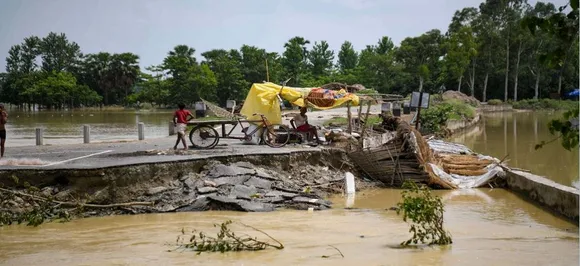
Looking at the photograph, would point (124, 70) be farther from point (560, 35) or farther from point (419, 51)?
point (560, 35)

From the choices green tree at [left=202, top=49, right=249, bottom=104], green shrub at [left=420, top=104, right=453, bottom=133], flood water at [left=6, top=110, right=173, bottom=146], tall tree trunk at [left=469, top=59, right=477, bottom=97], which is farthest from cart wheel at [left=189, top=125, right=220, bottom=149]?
tall tree trunk at [left=469, top=59, right=477, bottom=97]

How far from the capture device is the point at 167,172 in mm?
12906

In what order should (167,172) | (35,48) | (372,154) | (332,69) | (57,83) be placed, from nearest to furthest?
(167,172) → (372,154) → (57,83) → (332,69) → (35,48)

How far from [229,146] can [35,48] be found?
310 feet

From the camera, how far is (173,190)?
1245 centimetres

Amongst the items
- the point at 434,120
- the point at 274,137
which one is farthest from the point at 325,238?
the point at 434,120

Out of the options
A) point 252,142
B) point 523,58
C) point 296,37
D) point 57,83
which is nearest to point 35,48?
point 57,83

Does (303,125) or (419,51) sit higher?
(419,51)

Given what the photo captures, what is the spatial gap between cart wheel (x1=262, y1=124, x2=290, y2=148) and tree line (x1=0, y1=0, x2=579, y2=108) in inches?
1848

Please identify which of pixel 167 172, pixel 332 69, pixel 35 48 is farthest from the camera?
pixel 35 48

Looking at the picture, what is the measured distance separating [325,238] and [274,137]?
8177 millimetres

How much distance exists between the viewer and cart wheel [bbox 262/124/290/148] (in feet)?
55.7

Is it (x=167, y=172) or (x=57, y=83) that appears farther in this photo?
(x=57, y=83)

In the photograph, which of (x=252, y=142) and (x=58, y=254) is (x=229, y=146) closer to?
(x=252, y=142)
